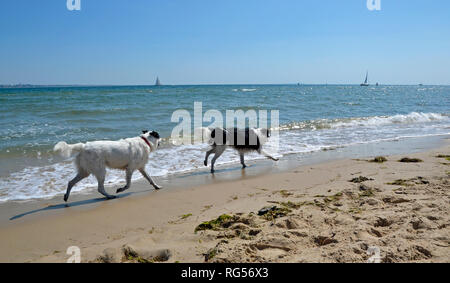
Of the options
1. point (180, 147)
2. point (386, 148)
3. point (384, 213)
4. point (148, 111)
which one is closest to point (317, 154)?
point (386, 148)

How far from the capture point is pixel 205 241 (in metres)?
3.59

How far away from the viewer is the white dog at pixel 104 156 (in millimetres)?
5825

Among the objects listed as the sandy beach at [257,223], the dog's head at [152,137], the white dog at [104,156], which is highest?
the dog's head at [152,137]

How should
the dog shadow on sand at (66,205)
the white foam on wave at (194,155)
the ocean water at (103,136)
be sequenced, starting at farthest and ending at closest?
1. the ocean water at (103,136)
2. the white foam on wave at (194,155)
3. the dog shadow on sand at (66,205)

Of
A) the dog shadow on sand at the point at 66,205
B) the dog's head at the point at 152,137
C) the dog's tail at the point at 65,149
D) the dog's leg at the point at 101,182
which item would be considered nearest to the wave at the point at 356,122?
the dog's head at the point at 152,137

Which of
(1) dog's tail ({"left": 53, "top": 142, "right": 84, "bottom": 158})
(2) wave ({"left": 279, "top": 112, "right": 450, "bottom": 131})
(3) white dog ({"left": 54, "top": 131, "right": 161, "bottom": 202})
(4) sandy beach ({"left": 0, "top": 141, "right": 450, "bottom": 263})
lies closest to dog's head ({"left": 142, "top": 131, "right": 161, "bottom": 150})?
(3) white dog ({"left": 54, "top": 131, "right": 161, "bottom": 202})

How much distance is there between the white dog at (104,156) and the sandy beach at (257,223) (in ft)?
1.47

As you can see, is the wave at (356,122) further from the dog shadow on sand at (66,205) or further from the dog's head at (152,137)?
the dog shadow on sand at (66,205)

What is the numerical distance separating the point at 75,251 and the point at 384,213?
371cm

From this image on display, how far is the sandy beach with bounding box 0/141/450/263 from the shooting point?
312 cm

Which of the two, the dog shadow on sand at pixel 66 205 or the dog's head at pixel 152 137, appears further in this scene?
the dog's head at pixel 152 137
